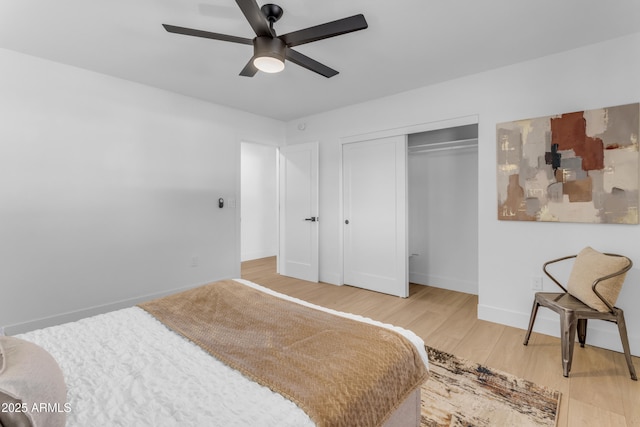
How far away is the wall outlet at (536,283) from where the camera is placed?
2.72 m

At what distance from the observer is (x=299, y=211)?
185 inches

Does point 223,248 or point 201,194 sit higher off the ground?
point 201,194

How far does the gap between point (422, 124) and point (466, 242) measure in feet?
5.51

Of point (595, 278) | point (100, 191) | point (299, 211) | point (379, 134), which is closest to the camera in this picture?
point (595, 278)

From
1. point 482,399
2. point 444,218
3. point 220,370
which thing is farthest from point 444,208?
point 220,370

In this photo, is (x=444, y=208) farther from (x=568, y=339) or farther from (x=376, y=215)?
(x=568, y=339)

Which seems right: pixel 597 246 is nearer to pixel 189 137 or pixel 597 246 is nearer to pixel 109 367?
pixel 109 367

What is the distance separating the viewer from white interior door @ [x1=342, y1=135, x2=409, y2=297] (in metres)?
3.72

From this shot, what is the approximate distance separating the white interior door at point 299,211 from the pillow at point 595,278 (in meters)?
3.02

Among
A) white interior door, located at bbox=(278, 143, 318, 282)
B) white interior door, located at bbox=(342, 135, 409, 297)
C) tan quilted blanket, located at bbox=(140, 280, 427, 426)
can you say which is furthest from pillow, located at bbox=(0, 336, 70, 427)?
white interior door, located at bbox=(278, 143, 318, 282)

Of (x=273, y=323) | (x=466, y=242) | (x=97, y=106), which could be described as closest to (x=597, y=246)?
(x=466, y=242)

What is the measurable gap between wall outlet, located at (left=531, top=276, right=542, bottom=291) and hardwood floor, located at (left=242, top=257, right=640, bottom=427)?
0.42m

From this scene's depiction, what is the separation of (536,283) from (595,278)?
2.22ft

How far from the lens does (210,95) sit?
12.0 feet
